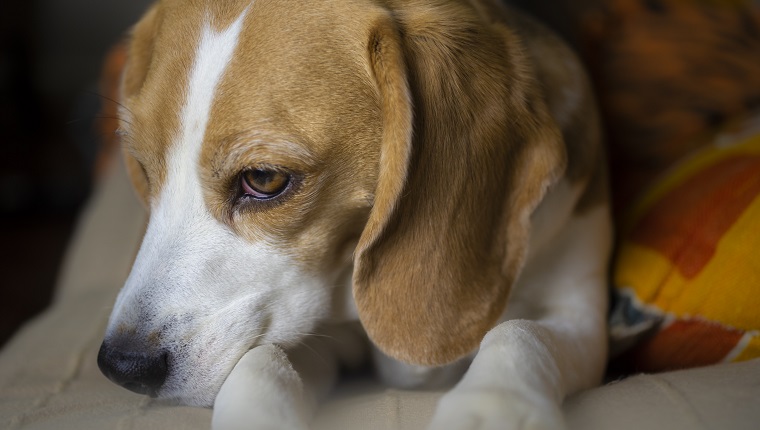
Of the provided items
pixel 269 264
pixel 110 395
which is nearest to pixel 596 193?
pixel 269 264

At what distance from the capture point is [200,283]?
1.39 metres

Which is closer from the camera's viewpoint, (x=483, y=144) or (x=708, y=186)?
(x=483, y=144)

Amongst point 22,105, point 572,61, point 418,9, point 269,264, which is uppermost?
point 418,9

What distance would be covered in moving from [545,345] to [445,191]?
1.07 feet

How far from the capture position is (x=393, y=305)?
4.78 feet

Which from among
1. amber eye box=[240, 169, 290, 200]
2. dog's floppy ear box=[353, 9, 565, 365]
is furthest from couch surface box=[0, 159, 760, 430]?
amber eye box=[240, 169, 290, 200]

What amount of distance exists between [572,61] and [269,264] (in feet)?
3.10

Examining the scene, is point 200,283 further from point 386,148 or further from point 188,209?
point 386,148

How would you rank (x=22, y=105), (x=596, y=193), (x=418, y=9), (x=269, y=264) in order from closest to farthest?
(x=269, y=264) → (x=418, y=9) → (x=596, y=193) → (x=22, y=105)

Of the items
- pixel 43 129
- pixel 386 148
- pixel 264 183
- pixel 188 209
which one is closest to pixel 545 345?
pixel 386 148

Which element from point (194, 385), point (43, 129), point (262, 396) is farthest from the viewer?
point (43, 129)

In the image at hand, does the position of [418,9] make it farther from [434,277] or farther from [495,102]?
[434,277]

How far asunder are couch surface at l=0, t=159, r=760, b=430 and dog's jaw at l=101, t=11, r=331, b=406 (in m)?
0.10

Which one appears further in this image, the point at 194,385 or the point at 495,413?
the point at 194,385
